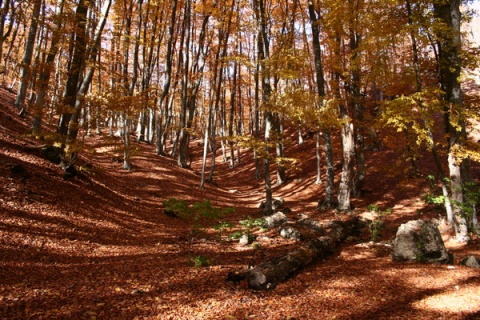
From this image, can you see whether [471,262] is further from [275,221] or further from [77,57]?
[77,57]

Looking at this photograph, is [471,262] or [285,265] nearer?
[285,265]

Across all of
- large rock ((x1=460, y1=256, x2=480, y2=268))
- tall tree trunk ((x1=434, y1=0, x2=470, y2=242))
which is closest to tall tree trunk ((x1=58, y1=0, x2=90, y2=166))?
tall tree trunk ((x1=434, y1=0, x2=470, y2=242))

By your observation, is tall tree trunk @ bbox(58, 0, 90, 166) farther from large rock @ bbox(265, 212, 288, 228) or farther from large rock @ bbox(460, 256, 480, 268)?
large rock @ bbox(460, 256, 480, 268)

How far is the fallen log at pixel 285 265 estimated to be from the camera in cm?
554

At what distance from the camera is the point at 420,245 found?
7156 mm

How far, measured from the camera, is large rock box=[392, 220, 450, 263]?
709 cm

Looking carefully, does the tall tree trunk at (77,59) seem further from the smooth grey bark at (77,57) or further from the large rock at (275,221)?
the large rock at (275,221)

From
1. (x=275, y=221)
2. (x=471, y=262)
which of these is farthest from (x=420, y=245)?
(x=275, y=221)

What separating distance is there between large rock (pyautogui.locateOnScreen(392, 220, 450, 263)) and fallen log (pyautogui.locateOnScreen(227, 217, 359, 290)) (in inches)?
67.6

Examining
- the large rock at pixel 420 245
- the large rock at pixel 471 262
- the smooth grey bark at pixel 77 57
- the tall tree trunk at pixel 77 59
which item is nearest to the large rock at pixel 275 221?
the large rock at pixel 420 245

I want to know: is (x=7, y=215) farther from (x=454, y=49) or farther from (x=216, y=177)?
(x=216, y=177)

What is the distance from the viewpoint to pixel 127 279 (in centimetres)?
548

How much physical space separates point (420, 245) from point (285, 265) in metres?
Result: 3.66

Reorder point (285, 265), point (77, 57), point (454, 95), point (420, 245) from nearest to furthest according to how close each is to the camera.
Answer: point (285, 265), point (420, 245), point (454, 95), point (77, 57)
